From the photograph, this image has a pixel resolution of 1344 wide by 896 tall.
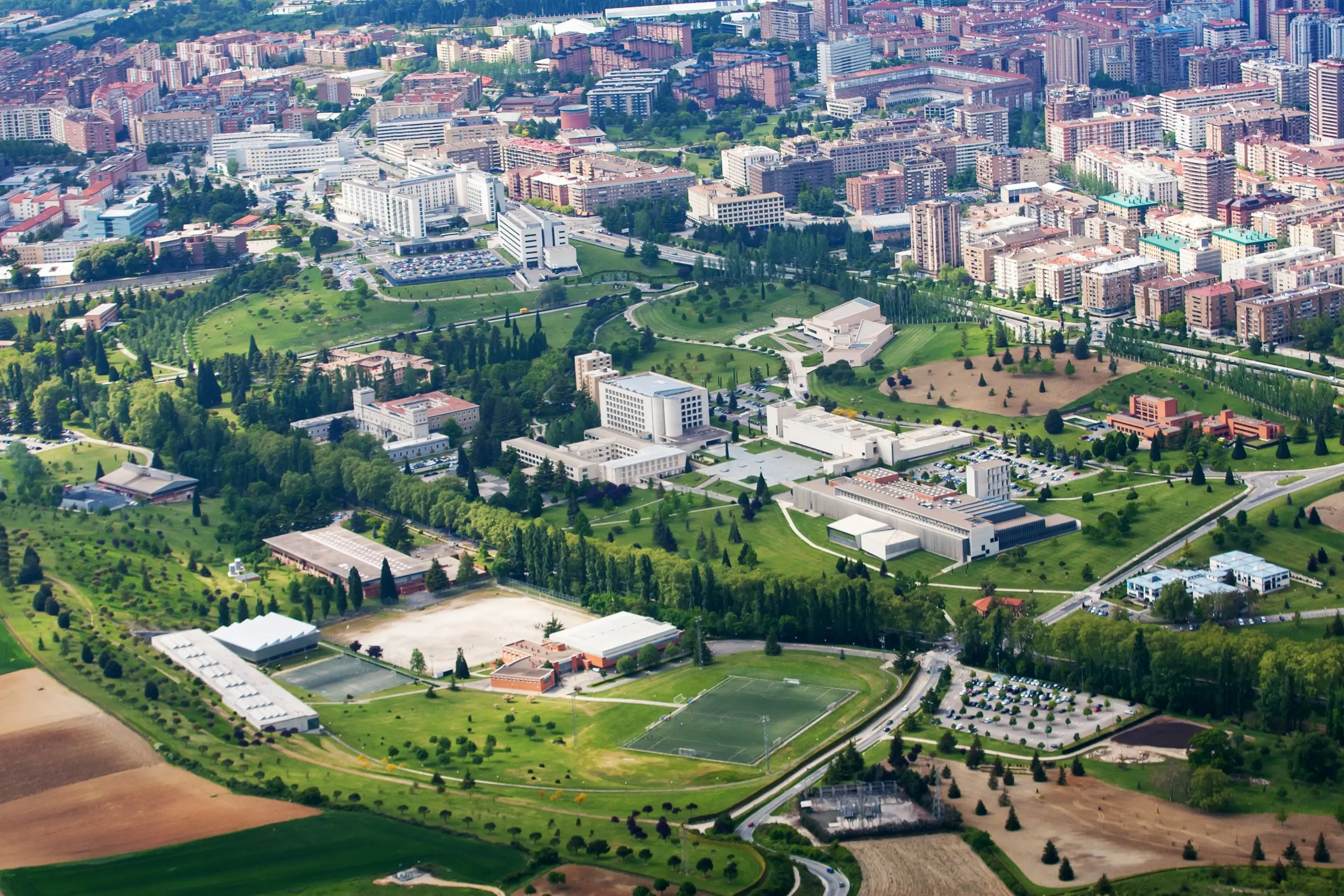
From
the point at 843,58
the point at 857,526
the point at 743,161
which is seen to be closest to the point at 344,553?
the point at 857,526

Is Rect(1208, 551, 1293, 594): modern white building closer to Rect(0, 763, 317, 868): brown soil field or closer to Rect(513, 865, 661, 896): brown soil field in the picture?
Rect(513, 865, 661, 896): brown soil field

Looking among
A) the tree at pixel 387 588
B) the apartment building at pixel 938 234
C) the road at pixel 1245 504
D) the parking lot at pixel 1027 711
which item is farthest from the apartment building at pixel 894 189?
the parking lot at pixel 1027 711

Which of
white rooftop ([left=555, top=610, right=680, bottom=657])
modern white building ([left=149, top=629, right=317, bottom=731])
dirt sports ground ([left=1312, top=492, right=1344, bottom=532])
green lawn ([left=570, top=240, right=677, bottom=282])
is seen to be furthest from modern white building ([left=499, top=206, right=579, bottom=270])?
dirt sports ground ([left=1312, top=492, right=1344, bottom=532])

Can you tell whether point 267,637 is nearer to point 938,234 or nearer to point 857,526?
point 857,526

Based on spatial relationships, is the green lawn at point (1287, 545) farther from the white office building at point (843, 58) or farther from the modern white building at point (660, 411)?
the white office building at point (843, 58)

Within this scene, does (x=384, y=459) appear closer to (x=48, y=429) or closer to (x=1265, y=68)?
(x=48, y=429)

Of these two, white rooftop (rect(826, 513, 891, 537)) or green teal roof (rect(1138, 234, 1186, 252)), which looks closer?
white rooftop (rect(826, 513, 891, 537))

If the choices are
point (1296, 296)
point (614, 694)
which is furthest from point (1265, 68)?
point (614, 694)
